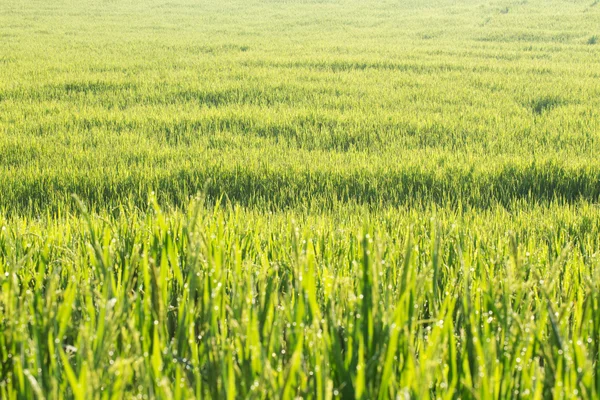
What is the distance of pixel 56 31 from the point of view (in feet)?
55.4

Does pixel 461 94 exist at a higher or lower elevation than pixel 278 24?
lower

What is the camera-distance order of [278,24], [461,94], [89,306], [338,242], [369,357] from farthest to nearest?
[278,24]
[461,94]
[338,242]
[89,306]
[369,357]

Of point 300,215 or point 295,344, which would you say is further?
point 300,215

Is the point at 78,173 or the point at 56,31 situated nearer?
the point at 78,173

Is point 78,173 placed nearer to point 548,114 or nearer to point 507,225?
point 507,225

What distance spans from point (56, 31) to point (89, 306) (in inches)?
694

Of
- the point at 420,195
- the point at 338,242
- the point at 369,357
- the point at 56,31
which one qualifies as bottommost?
the point at 420,195

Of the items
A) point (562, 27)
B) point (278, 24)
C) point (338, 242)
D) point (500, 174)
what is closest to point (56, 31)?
point (278, 24)

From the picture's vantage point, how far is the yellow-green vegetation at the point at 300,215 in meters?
1.09

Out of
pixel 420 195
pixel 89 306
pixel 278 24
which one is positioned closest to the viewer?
pixel 89 306

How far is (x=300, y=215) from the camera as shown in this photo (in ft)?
9.71

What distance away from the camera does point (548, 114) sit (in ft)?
21.3

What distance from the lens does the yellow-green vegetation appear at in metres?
1.09

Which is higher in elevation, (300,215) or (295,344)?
(295,344)
